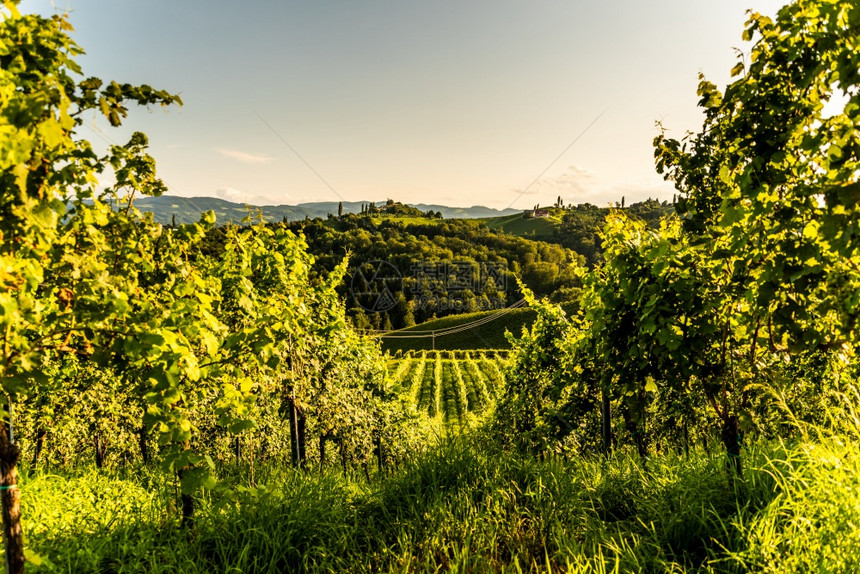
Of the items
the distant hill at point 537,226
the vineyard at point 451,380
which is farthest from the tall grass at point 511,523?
the distant hill at point 537,226

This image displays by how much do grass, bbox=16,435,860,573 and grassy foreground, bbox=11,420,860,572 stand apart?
0.05 feet

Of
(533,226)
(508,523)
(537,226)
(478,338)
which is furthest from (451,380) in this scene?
(533,226)

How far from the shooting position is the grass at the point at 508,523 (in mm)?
3191

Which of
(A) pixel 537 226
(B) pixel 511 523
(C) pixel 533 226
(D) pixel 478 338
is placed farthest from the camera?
(C) pixel 533 226

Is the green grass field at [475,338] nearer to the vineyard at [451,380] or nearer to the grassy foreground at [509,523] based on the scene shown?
the vineyard at [451,380]

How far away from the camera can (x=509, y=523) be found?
385 cm

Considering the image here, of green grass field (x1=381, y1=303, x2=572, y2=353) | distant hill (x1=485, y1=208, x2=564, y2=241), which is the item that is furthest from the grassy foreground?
distant hill (x1=485, y1=208, x2=564, y2=241)

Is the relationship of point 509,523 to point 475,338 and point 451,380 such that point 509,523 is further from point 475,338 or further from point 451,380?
point 475,338

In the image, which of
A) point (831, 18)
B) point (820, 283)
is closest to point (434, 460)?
point (820, 283)

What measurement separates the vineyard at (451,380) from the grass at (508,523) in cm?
2760

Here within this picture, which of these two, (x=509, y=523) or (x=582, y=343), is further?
(x=582, y=343)

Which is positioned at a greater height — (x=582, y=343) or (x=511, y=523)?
(x=582, y=343)

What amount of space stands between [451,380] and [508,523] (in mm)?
48870

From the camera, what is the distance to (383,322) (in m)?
109
